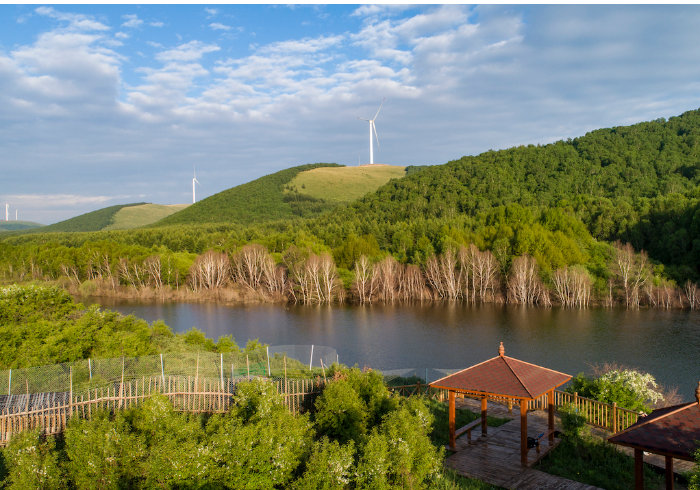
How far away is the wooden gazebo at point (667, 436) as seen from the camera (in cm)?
795

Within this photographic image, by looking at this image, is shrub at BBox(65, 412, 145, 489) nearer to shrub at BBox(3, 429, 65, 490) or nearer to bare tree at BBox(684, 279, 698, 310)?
shrub at BBox(3, 429, 65, 490)

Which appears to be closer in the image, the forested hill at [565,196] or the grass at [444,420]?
the grass at [444,420]

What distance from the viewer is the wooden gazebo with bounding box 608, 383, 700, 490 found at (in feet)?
26.1

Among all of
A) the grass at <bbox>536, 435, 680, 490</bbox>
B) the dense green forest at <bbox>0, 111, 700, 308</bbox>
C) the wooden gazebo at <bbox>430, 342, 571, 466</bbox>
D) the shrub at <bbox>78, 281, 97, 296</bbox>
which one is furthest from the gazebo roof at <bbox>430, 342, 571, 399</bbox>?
the shrub at <bbox>78, 281, 97, 296</bbox>

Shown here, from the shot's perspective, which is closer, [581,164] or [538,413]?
[538,413]

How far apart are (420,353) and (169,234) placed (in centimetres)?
8577

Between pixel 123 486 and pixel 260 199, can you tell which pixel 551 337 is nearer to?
pixel 123 486

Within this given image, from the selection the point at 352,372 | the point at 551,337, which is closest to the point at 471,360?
the point at 551,337

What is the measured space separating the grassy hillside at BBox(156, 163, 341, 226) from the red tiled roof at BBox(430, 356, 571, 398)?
128 meters

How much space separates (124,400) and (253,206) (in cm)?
14219

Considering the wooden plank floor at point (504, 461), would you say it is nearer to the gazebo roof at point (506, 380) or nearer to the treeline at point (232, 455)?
the treeline at point (232, 455)

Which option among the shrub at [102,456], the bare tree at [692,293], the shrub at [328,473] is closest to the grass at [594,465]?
the shrub at [328,473]

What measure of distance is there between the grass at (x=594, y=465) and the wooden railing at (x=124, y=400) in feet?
22.0

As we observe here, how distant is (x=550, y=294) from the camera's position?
52156mm
